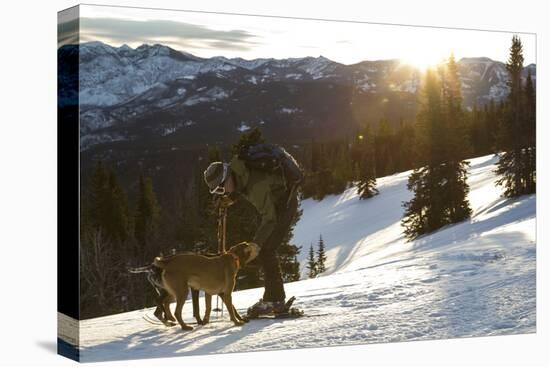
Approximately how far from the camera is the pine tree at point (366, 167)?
546 inches

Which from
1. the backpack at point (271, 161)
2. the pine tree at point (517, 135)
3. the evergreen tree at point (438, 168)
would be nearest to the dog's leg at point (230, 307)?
the backpack at point (271, 161)

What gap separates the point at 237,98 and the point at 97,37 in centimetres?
211

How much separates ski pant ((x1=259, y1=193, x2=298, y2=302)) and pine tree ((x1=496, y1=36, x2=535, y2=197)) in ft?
11.4

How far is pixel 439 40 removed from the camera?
14.0m

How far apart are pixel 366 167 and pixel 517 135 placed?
2256 mm

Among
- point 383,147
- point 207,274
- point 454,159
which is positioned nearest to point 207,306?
point 207,274

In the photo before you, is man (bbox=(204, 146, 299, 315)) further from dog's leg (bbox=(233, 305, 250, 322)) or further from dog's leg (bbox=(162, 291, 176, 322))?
dog's leg (bbox=(162, 291, 176, 322))

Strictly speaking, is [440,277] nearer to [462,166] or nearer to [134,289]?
[462,166]

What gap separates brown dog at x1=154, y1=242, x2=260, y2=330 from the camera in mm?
11539

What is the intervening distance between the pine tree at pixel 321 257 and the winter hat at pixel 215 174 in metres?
1.83

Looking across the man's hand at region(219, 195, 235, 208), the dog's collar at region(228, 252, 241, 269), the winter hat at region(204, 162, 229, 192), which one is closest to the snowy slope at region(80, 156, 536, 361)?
the dog's collar at region(228, 252, 241, 269)

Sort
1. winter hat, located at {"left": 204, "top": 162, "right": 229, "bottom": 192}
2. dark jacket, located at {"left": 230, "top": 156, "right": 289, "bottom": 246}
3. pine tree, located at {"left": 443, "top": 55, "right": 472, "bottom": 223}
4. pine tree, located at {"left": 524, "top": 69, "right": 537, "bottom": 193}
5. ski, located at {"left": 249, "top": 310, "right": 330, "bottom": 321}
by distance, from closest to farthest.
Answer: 1. winter hat, located at {"left": 204, "top": 162, "right": 229, "bottom": 192}
2. dark jacket, located at {"left": 230, "top": 156, "right": 289, "bottom": 246}
3. ski, located at {"left": 249, "top": 310, "right": 330, "bottom": 321}
4. pine tree, located at {"left": 443, "top": 55, "right": 472, "bottom": 223}
5. pine tree, located at {"left": 524, "top": 69, "right": 537, "bottom": 193}

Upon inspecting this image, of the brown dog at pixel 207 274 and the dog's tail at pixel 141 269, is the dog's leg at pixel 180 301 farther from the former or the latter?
the dog's tail at pixel 141 269

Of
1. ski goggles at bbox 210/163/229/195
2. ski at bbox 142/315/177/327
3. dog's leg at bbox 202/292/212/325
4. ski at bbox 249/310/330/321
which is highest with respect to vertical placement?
ski goggles at bbox 210/163/229/195
